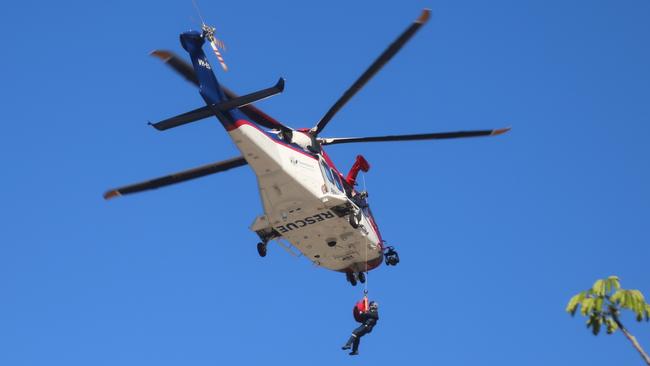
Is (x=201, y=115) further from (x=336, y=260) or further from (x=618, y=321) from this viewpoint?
(x=618, y=321)

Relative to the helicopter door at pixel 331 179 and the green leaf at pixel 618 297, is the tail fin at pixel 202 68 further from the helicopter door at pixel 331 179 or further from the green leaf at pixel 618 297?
the green leaf at pixel 618 297

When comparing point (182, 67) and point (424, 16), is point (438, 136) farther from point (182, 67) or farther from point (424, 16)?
point (182, 67)

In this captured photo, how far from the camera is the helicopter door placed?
32.8 m

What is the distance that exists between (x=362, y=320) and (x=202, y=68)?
9.61m

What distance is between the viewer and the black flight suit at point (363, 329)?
3206cm

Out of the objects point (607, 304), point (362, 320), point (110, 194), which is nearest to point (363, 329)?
point (362, 320)

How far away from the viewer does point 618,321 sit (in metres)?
15.1

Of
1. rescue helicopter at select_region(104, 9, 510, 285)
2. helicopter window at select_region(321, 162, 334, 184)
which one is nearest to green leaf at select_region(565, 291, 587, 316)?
rescue helicopter at select_region(104, 9, 510, 285)

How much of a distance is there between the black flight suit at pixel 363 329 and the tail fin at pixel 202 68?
8.52m

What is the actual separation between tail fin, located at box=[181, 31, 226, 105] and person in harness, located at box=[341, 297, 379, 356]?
8.28m

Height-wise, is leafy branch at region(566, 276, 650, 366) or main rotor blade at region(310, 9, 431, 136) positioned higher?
main rotor blade at region(310, 9, 431, 136)

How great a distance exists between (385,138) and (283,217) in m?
4.31

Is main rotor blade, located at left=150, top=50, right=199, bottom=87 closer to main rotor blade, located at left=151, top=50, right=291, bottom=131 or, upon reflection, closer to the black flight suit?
main rotor blade, located at left=151, top=50, right=291, bottom=131

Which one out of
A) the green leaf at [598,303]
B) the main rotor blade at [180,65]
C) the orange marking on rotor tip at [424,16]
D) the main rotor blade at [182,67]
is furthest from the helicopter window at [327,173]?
the green leaf at [598,303]
